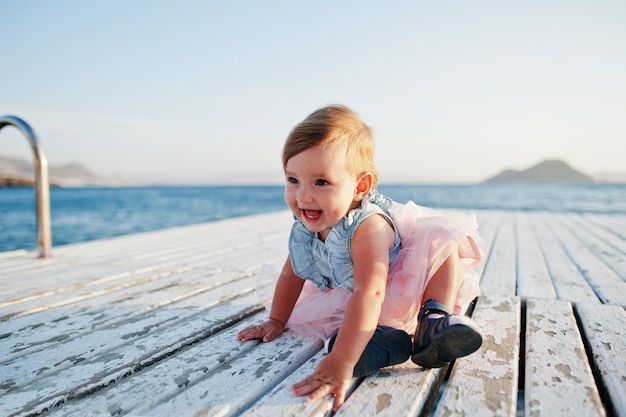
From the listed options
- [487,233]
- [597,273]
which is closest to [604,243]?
[487,233]

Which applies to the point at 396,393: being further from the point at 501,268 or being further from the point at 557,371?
the point at 501,268

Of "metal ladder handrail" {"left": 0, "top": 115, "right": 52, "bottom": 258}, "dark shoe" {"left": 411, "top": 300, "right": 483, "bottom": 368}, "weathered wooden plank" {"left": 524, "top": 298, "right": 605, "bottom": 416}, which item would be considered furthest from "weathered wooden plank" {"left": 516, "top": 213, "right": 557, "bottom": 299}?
"metal ladder handrail" {"left": 0, "top": 115, "right": 52, "bottom": 258}

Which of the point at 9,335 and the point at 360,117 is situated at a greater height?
the point at 360,117

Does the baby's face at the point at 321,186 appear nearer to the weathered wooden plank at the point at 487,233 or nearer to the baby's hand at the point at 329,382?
the baby's hand at the point at 329,382

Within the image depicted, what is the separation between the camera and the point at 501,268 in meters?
2.62

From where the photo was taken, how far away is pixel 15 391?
1064mm

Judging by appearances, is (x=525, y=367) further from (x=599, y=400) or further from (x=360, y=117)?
(x=360, y=117)

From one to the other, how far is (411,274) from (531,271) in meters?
1.60

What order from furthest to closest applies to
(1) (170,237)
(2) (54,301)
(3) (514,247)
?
(1) (170,237)
(3) (514,247)
(2) (54,301)

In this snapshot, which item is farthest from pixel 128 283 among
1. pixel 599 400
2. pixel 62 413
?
pixel 599 400

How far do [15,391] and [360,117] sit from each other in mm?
1231

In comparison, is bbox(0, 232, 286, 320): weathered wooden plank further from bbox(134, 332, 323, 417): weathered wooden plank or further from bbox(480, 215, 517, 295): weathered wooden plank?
bbox(480, 215, 517, 295): weathered wooden plank

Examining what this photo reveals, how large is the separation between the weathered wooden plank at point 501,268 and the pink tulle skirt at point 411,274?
671 millimetres

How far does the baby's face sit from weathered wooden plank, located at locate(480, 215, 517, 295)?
1.15 metres
